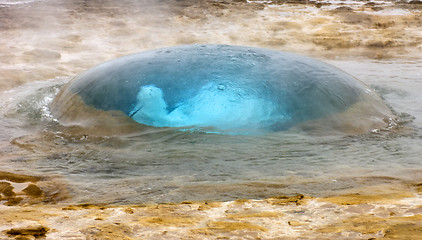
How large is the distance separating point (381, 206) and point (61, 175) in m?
2.02

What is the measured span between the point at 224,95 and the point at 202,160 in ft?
2.14

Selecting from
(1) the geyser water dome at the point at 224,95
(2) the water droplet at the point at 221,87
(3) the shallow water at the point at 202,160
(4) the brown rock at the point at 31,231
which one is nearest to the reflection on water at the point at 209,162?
(3) the shallow water at the point at 202,160

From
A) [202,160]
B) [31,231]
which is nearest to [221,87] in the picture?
[202,160]

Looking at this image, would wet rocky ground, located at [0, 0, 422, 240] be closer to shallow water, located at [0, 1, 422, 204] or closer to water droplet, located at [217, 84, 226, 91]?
shallow water, located at [0, 1, 422, 204]

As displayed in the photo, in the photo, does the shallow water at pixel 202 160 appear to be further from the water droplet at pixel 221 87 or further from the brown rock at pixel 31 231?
the brown rock at pixel 31 231

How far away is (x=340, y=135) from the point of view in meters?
3.93

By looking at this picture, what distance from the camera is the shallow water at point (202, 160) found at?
2.93m

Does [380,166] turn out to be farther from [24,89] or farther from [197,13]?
[197,13]

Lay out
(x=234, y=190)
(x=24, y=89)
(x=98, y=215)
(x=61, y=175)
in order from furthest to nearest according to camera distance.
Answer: (x=24, y=89), (x=61, y=175), (x=234, y=190), (x=98, y=215)

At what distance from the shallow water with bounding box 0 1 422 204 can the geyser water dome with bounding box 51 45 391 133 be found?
13 centimetres

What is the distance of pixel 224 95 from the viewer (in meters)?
3.93

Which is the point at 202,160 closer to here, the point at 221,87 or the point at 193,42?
the point at 221,87

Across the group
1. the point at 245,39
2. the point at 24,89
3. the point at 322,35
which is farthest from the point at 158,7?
the point at 24,89

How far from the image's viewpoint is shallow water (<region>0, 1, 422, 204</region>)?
2.93m
